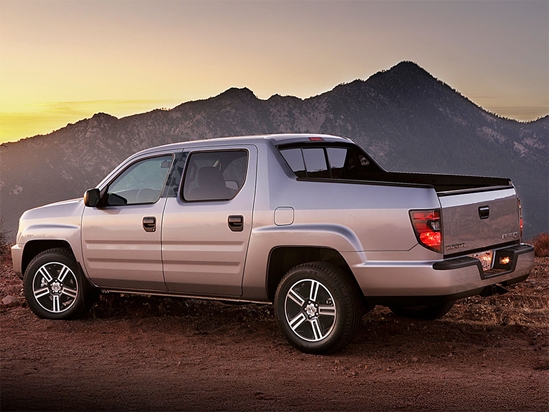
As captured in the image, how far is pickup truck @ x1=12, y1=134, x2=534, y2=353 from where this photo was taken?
661cm

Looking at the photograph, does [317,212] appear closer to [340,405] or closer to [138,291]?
[340,405]

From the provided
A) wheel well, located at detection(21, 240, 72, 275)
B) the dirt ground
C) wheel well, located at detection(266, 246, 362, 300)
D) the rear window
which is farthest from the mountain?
wheel well, located at detection(266, 246, 362, 300)

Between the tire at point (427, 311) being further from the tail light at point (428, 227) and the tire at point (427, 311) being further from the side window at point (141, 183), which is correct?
the side window at point (141, 183)

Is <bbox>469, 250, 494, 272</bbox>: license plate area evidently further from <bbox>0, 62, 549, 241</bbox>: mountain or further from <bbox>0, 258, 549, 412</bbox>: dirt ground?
<bbox>0, 62, 549, 241</bbox>: mountain

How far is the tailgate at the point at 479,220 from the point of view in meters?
6.58

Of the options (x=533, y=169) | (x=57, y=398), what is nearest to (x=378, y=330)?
(x=57, y=398)

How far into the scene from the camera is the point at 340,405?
5.57 meters

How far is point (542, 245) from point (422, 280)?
13115 millimetres

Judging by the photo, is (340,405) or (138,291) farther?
(138,291)

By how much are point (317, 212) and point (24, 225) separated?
13.2ft

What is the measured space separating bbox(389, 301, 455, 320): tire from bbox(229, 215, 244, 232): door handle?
84.7 inches

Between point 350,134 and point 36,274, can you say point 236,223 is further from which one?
point 350,134

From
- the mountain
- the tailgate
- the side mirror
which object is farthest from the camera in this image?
the mountain

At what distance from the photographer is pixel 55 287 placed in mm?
9008
